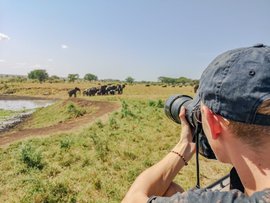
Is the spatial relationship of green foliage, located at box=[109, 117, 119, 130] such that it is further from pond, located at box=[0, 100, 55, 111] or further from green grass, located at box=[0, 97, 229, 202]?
pond, located at box=[0, 100, 55, 111]

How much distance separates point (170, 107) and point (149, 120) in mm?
14087

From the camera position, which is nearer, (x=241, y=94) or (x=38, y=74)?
(x=241, y=94)

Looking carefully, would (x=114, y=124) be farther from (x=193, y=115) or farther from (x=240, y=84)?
(x=240, y=84)

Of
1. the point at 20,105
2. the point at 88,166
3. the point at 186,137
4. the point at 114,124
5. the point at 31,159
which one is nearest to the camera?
the point at 186,137

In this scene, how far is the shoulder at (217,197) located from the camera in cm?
113

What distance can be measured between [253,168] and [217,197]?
16 centimetres

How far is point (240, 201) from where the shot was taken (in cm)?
117

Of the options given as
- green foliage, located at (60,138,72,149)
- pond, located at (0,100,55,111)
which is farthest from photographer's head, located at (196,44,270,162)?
pond, located at (0,100,55,111)

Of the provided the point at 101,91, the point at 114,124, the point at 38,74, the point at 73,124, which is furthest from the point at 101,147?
the point at 38,74

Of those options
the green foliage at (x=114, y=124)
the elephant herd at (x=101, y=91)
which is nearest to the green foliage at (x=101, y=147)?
the green foliage at (x=114, y=124)

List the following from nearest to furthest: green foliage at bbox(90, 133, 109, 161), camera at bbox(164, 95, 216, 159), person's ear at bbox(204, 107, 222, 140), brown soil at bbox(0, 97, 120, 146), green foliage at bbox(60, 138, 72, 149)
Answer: person's ear at bbox(204, 107, 222, 140), camera at bbox(164, 95, 216, 159), green foliage at bbox(90, 133, 109, 161), green foliage at bbox(60, 138, 72, 149), brown soil at bbox(0, 97, 120, 146)

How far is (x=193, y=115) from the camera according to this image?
1771 mm

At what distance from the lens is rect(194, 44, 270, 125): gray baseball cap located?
46.0 inches

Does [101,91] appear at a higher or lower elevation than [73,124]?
higher
